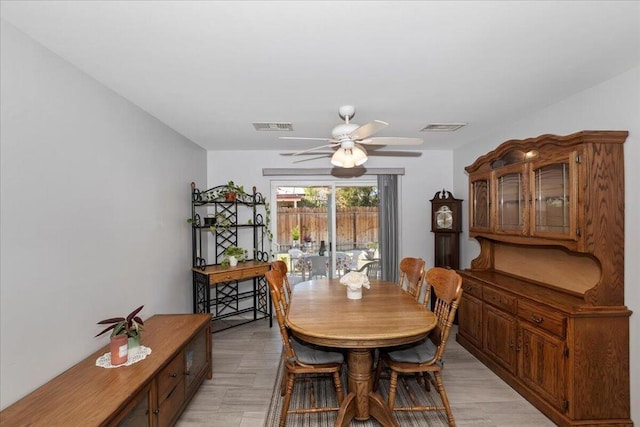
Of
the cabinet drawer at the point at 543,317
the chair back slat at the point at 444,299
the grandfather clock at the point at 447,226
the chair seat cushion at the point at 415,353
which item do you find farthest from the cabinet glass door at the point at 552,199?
the grandfather clock at the point at 447,226

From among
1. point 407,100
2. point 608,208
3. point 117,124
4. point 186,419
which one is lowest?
point 186,419

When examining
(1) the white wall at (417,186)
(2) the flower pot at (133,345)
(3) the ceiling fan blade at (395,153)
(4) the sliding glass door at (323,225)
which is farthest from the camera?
(4) the sliding glass door at (323,225)

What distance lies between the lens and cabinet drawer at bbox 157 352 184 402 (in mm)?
1909

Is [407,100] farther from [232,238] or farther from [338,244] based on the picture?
[232,238]

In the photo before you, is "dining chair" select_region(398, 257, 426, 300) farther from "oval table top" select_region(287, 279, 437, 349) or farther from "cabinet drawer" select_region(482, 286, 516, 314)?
"cabinet drawer" select_region(482, 286, 516, 314)

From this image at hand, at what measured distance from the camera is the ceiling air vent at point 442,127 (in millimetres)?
3273

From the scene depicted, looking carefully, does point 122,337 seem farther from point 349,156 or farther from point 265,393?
point 349,156

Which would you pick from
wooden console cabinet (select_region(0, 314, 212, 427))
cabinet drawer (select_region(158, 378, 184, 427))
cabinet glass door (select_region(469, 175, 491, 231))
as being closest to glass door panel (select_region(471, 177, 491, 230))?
cabinet glass door (select_region(469, 175, 491, 231))

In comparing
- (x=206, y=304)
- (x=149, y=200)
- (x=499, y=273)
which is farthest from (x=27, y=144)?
(x=499, y=273)

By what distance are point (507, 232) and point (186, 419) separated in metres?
3.12

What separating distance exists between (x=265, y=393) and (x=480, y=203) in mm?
2842

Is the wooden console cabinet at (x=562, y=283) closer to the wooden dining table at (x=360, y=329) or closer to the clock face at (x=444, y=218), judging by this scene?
the wooden dining table at (x=360, y=329)

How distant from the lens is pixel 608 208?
205 centimetres

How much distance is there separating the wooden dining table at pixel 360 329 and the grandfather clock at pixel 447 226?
6.34 feet
